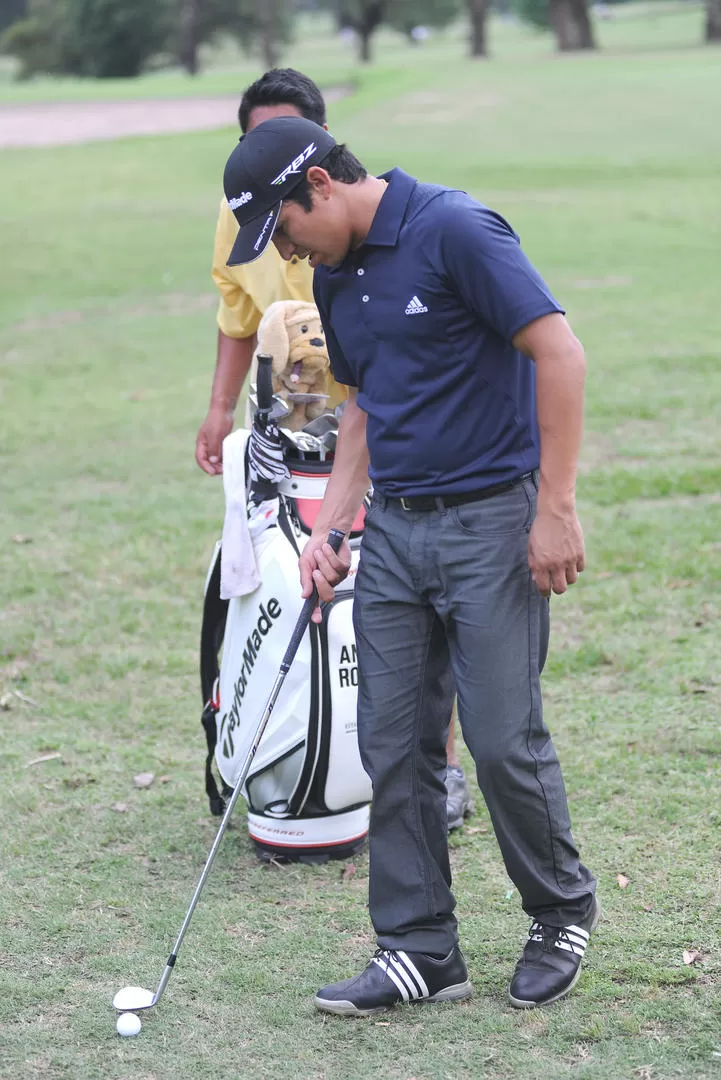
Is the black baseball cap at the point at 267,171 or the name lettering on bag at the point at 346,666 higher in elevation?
the black baseball cap at the point at 267,171

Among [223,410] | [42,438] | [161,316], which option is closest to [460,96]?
[161,316]

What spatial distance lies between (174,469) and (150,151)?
23.0 metres

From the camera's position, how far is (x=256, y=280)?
4.95 metres

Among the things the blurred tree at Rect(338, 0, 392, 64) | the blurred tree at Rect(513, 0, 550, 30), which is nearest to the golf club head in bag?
the blurred tree at Rect(338, 0, 392, 64)

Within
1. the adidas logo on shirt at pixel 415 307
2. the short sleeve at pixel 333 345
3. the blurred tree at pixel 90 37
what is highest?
the adidas logo on shirt at pixel 415 307

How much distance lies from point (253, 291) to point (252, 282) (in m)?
0.03

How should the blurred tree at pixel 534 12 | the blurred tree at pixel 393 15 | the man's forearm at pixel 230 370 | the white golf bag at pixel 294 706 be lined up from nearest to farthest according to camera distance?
1. the white golf bag at pixel 294 706
2. the man's forearm at pixel 230 370
3. the blurred tree at pixel 393 15
4. the blurred tree at pixel 534 12

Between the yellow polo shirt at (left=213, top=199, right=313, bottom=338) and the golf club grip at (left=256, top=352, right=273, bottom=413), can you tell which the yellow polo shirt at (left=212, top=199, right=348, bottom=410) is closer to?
the yellow polo shirt at (left=213, top=199, right=313, bottom=338)

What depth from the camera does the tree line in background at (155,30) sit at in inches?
2753

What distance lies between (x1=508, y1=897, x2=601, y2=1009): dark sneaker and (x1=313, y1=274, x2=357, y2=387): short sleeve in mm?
1513

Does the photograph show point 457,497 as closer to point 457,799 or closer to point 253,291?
point 457,799

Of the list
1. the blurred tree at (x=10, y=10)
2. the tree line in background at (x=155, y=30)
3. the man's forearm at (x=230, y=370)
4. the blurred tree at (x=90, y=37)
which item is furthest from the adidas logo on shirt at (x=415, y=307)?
the blurred tree at (x=10, y=10)

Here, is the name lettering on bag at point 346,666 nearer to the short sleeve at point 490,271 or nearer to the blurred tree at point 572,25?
the short sleeve at point 490,271

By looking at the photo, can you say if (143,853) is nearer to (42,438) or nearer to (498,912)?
(498,912)
